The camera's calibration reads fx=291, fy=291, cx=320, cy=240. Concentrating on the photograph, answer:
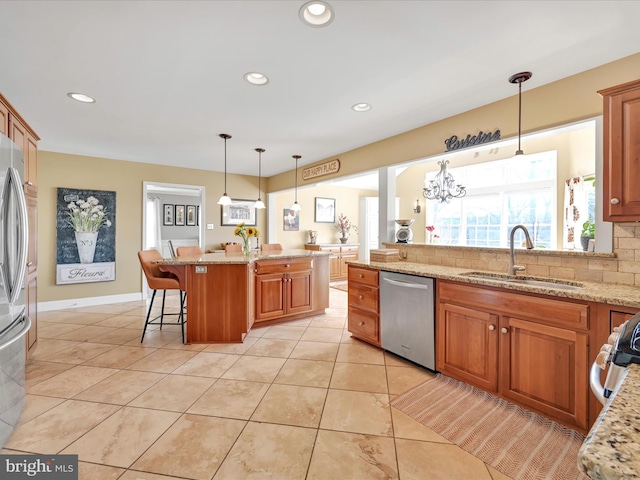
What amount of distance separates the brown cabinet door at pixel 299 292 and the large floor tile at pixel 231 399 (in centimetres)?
157

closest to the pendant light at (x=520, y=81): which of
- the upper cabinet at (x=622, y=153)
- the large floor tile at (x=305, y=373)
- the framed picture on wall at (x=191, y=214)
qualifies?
the upper cabinet at (x=622, y=153)

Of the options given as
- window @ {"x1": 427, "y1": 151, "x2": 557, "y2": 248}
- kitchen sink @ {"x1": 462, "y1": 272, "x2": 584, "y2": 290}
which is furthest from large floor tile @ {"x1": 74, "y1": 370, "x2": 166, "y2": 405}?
window @ {"x1": 427, "y1": 151, "x2": 557, "y2": 248}

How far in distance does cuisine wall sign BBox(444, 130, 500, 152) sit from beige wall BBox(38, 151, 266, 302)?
14.3 ft

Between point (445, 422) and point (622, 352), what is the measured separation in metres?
1.34

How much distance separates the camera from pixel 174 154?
182 inches

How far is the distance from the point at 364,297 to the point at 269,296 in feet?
4.08

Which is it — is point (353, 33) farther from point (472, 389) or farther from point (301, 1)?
point (472, 389)

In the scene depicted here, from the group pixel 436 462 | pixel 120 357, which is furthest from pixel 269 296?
pixel 436 462

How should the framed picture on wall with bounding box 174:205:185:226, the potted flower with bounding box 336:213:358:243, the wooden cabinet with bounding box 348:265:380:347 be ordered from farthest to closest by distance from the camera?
1. the framed picture on wall with bounding box 174:205:185:226
2. the potted flower with bounding box 336:213:358:243
3. the wooden cabinet with bounding box 348:265:380:347

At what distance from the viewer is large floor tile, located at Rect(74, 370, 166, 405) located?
82.3 inches

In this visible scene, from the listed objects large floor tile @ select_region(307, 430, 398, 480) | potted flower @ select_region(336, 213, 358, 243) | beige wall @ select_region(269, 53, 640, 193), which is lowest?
large floor tile @ select_region(307, 430, 398, 480)

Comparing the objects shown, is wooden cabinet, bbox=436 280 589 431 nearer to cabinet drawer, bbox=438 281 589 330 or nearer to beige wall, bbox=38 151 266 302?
cabinet drawer, bbox=438 281 589 330

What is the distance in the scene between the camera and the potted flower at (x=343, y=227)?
24.1 ft

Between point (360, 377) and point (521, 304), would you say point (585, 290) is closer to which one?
point (521, 304)
